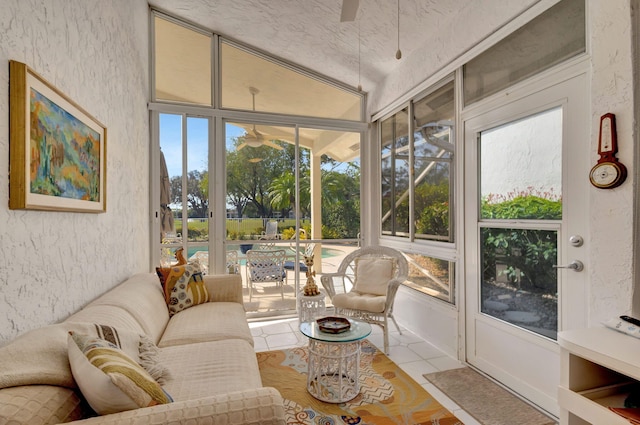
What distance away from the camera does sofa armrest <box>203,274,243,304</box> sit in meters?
3.00

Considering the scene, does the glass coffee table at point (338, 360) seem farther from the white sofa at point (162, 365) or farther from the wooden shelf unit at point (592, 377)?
→ the wooden shelf unit at point (592, 377)

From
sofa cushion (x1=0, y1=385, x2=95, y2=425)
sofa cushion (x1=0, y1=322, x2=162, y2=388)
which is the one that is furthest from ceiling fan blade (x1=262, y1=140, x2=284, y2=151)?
sofa cushion (x1=0, y1=385, x2=95, y2=425)

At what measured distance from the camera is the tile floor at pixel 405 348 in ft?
7.48

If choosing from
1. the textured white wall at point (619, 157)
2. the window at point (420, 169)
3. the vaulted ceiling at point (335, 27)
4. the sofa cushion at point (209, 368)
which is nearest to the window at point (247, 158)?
the vaulted ceiling at point (335, 27)

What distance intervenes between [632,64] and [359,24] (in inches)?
88.9

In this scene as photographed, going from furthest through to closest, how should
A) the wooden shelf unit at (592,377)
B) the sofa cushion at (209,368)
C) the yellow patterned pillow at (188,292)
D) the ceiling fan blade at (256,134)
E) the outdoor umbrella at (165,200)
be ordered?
the ceiling fan blade at (256,134)
the outdoor umbrella at (165,200)
the yellow patterned pillow at (188,292)
the sofa cushion at (209,368)
the wooden shelf unit at (592,377)

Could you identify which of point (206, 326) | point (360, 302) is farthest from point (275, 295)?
point (206, 326)

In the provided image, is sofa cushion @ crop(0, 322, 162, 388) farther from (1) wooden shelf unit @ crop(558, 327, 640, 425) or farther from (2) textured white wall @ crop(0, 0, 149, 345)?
(1) wooden shelf unit @ crop(558, 327, 640, 425)

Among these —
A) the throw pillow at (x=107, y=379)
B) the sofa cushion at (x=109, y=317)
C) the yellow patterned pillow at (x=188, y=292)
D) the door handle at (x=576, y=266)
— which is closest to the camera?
the throw pillow at (x=107, y=379)

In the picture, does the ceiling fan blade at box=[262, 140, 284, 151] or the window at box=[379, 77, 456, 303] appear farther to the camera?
the ceiling fan blade at box=[262, 140, 284, 151]

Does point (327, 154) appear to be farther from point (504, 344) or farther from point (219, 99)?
point (504, 344)

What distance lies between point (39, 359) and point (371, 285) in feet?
9.08

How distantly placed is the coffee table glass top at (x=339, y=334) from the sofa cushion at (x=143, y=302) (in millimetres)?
998

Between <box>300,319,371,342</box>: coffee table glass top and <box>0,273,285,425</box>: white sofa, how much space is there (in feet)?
1.34
